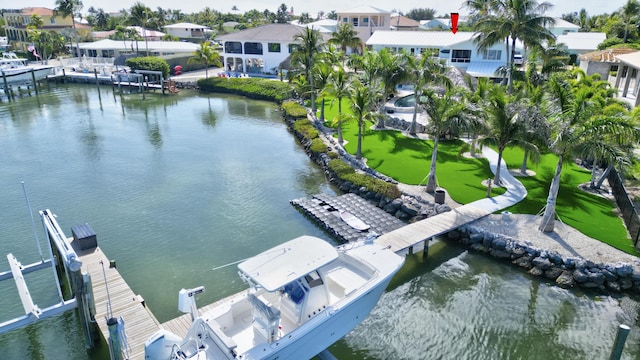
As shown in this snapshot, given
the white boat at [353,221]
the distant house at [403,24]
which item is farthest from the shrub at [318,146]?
the distant house at [403,24]

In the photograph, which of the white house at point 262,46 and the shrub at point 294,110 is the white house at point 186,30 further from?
the shrub at point 294,110

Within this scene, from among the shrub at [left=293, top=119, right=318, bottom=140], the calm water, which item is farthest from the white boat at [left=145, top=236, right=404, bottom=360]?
the shrub at [left=293, top=119, right=318, bottom=140]

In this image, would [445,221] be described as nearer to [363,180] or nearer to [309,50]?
[363,180]

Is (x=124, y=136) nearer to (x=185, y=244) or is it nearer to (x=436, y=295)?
(x=185, y=244)

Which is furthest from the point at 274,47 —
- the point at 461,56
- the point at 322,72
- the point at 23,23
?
the point at 23,23

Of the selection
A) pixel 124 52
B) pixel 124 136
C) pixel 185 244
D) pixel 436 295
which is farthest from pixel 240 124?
pixel 124 52

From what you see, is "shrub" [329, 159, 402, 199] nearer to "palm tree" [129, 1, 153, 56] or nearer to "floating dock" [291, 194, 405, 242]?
"floating dock" [291, 194, 405, 242]
